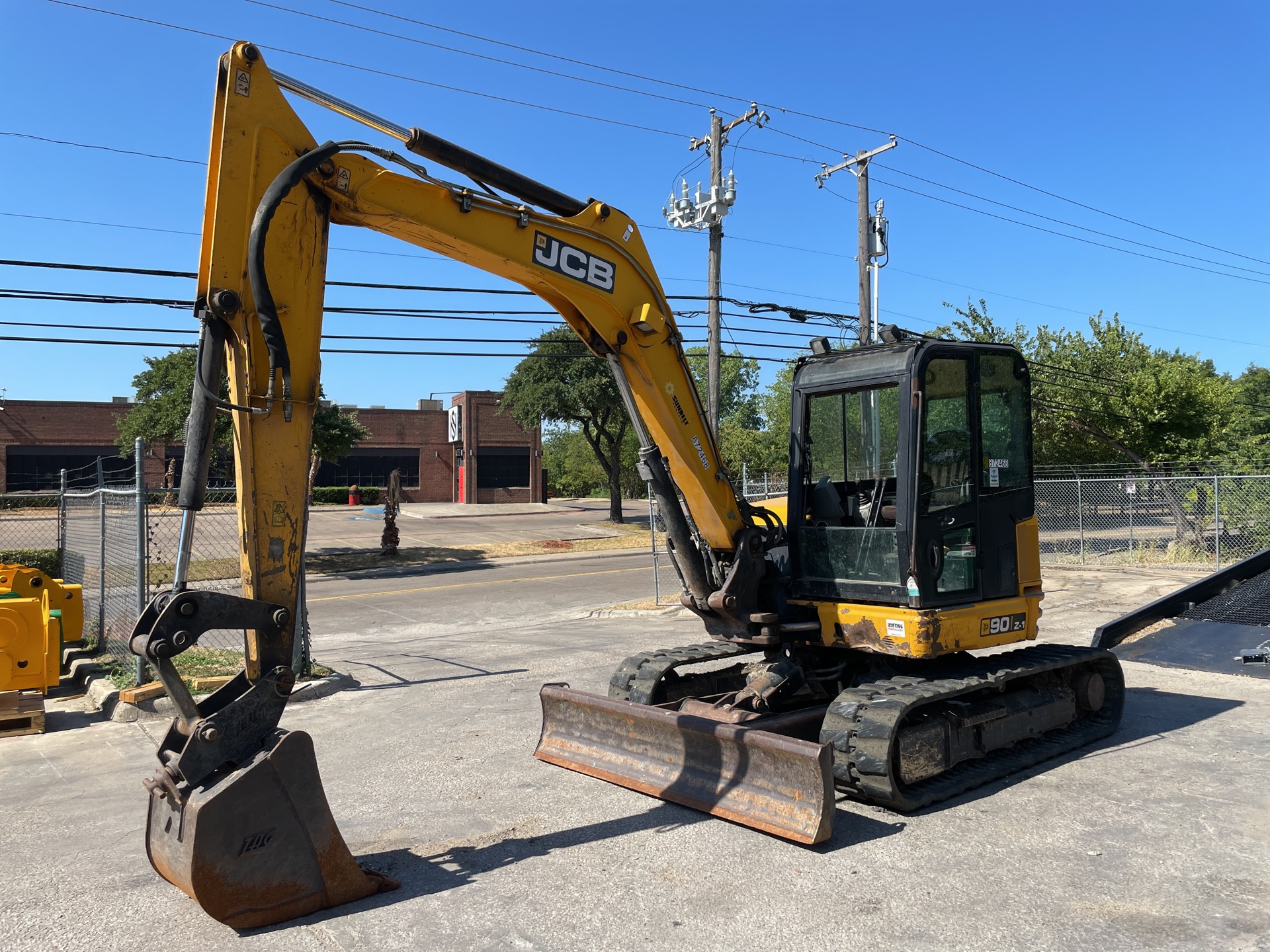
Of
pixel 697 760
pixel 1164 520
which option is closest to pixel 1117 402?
pixel 1164 520

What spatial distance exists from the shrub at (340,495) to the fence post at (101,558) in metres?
37.6

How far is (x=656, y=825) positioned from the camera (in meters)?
5.81

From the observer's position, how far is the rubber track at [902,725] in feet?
18.9

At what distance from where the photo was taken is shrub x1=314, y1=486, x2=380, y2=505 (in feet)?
162

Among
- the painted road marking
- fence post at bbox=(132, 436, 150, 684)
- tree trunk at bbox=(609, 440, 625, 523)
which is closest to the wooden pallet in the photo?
fence post at bbox=(132, 436, 150, 684)

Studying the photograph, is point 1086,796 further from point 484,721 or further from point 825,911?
point 484,721

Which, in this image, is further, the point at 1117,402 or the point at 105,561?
the point at 1117,402

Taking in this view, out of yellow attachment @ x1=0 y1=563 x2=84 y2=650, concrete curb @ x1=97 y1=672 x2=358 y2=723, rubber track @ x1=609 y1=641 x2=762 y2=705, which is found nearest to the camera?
rubber track @ x1=609 y1=641 x2=762 y2=705

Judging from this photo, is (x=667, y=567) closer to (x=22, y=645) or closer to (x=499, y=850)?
(x=22, y=645)

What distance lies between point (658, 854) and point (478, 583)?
16.7 meters

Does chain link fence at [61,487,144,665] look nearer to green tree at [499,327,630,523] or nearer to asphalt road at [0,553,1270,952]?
asphalt road at [0,553,1270,952]

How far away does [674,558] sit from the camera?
7.05 meters

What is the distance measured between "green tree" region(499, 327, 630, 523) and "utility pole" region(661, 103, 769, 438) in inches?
544

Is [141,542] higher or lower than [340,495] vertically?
lower
